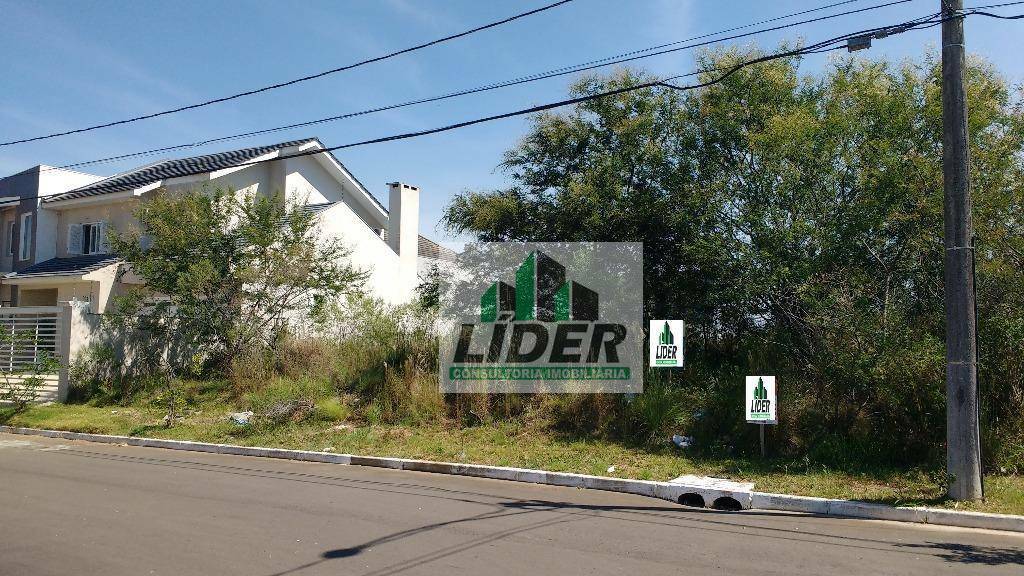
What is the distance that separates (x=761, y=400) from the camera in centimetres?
1121

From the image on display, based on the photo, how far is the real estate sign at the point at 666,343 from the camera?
1270 cm

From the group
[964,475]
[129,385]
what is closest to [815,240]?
[964,475]


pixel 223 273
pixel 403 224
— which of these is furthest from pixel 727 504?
pixel 403 224

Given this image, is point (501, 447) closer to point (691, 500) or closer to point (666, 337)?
point (666, 337)

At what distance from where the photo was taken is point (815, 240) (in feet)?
41.8

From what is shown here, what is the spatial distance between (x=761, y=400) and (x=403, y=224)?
20.7m

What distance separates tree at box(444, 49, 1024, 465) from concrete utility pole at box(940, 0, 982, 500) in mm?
1166

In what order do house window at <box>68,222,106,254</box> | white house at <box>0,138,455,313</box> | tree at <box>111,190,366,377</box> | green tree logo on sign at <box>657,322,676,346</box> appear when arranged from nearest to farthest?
green tree logo on sign at <box>657,322,676,346</box>
tree at <box>111,190,366,377</box>
white house at <box>0,138,455,313</box>
house window at <box>68,222,106,254</box>

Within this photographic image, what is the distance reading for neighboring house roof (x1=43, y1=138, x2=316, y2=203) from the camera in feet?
85.1

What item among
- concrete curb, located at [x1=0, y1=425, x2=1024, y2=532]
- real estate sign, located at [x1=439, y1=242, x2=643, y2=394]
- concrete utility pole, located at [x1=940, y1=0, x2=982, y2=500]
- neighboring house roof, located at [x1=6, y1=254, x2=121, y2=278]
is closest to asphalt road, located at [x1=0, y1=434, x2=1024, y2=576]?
concrete curb, located at [x1=0, y1=425, x2=1024, y2=532]

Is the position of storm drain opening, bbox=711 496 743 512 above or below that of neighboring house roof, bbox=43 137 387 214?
below

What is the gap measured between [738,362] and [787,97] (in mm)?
5061

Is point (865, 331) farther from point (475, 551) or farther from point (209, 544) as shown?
point (209, 544)

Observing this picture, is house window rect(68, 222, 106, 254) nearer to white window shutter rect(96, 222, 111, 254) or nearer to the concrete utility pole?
white window shutter rect(96, 222, 111, 254)
